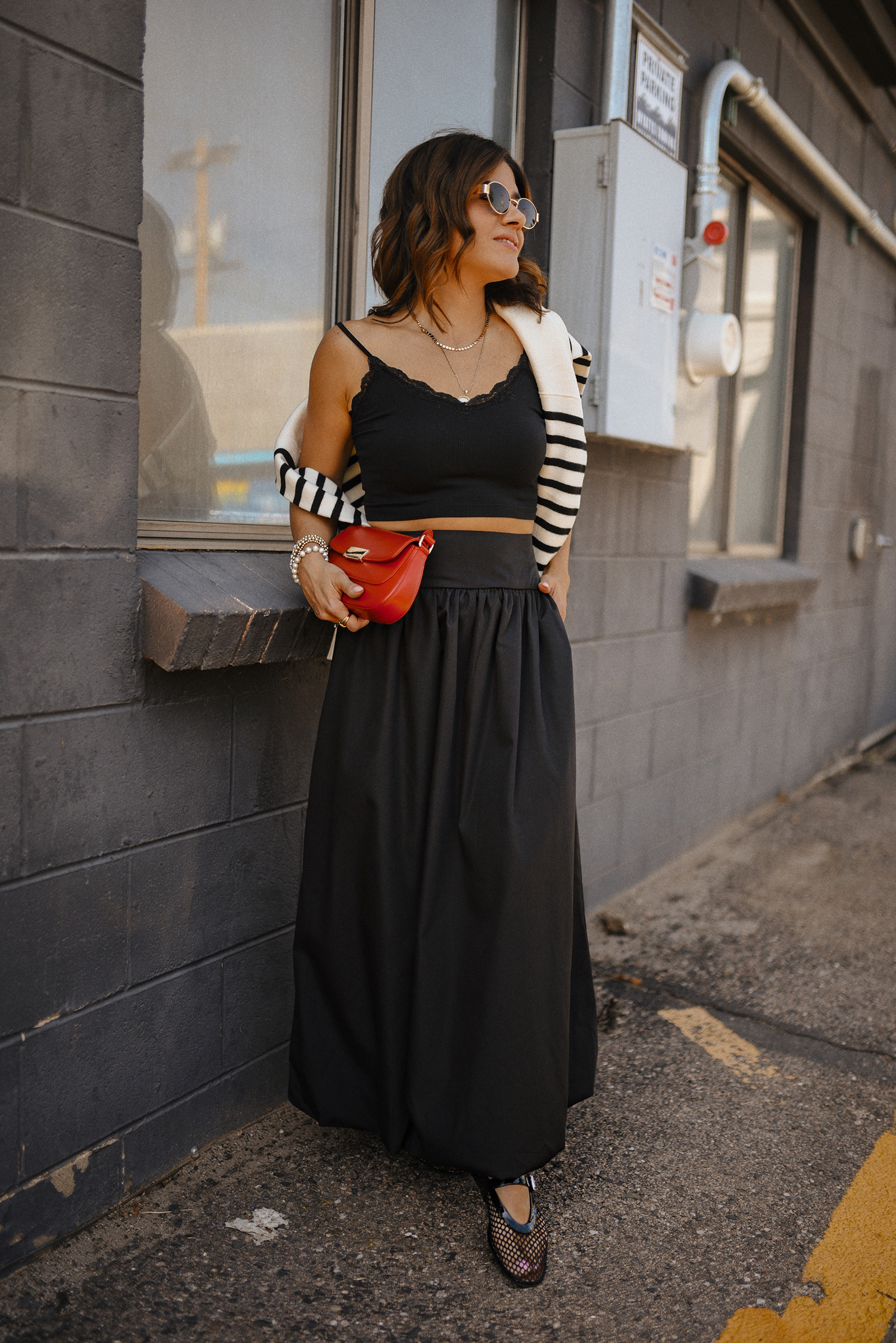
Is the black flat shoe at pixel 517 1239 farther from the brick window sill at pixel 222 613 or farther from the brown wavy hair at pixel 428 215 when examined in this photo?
the brown wavy hair at pixel 428 215

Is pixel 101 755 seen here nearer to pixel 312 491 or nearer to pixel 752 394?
pixel 312 491

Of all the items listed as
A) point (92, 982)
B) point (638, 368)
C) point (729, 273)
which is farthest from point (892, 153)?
point (92, 982)

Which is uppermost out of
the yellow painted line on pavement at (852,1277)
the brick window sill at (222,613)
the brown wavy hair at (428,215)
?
the brown wavy hair at (428,215)

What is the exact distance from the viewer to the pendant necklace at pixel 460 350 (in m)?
2.18

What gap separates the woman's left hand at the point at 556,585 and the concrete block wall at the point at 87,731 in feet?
2.19

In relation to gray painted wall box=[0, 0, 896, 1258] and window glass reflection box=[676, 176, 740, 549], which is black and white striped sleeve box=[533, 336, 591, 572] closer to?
gray painted wall box=[0, 0, 896, 1258]

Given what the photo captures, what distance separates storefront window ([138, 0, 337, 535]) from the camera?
2.39 metres

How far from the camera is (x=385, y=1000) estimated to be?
85.8 inches

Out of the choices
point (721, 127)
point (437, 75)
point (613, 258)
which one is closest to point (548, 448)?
point (613, 258)

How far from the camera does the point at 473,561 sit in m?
2.20

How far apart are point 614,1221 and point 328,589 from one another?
1398 millimetres

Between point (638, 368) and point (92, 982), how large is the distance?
253 centimetres

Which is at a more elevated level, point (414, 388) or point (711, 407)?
point (711, 407)

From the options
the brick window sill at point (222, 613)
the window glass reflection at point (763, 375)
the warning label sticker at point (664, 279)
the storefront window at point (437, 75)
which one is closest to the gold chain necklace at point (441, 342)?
the brick window sill at point (222, 613)
